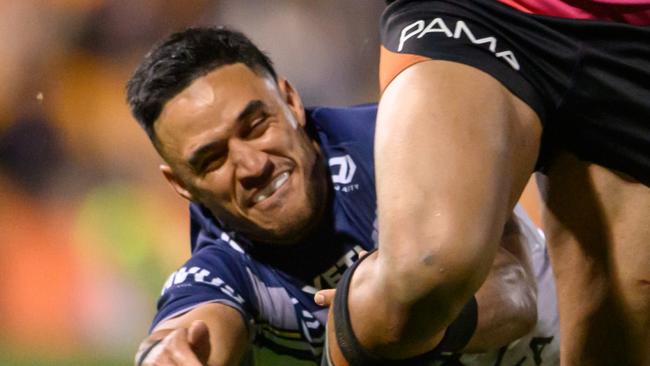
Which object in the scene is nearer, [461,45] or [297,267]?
[461,45]

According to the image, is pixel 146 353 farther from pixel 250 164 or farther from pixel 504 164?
pixel 504 164

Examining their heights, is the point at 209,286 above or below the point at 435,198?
below

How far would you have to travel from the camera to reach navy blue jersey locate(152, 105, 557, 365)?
1.46 metres

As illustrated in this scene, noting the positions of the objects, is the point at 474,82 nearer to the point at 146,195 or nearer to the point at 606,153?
the point at 606,153

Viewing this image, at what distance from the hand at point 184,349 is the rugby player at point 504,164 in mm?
293

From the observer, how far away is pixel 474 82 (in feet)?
2.86

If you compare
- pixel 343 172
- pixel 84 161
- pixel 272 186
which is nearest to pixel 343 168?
pixel 343 172

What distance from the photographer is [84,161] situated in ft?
7.20

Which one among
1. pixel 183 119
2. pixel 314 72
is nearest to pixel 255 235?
pixel 183 119

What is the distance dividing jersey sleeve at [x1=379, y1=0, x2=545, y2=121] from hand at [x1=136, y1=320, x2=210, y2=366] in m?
0.36

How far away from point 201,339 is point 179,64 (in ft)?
1.63

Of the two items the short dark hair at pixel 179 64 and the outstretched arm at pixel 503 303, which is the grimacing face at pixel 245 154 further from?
the outstretched arm at pixel 503 303

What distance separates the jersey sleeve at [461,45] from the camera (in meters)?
0.89

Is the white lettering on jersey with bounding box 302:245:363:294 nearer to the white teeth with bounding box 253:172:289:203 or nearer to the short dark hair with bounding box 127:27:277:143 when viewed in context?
the white teeth with bounding box 253:172:289:203
